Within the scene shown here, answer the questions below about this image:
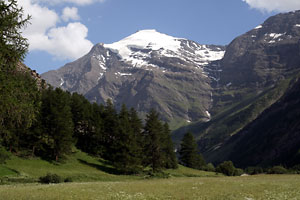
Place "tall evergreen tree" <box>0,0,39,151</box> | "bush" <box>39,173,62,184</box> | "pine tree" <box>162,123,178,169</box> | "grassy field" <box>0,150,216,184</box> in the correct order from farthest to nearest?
"pine tree" <box>162,123,178,169</box>
"grassy field" <box>0,150,216,184</box>
"bush" <box>39,173,62,184</box>
"tall evergreen tree" <box>0,0,39,151</box>

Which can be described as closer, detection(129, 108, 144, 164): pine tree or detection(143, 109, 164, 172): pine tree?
detection(129, 108, 144, 164): pine tree

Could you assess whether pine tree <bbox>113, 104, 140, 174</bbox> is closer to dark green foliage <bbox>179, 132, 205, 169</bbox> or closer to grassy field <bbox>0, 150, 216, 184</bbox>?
grassy field <bbox>0, 150, 216, 184</bbox>

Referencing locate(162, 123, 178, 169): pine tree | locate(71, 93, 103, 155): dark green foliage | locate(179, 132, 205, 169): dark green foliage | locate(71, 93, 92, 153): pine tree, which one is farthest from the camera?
locate(179, 132, 205, 169): dark green foliage

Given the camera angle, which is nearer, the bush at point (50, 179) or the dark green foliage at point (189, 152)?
the bush at point (50, 179)

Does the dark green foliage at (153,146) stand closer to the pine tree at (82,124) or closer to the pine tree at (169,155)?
the pine tree at (169,155)

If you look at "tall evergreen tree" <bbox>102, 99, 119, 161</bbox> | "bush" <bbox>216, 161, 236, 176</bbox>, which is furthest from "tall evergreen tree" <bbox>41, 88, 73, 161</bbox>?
"bush" <bbox>216, 161, 236, 176</bbox>

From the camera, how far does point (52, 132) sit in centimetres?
5838

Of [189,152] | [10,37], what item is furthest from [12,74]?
[189,152]

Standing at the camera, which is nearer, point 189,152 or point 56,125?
point 56,125

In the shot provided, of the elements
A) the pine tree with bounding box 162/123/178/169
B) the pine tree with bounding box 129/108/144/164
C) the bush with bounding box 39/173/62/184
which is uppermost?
the pine tree with bounding box 129/108/144/164

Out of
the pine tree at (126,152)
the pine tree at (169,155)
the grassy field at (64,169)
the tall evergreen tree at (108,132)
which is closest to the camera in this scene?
the grassy field at (64,169)

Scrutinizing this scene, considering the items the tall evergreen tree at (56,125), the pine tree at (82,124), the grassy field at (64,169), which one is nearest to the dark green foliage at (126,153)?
the grassy field at (64,169)

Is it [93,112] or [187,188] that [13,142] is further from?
[187,188]

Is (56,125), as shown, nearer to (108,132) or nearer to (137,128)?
(108,132)
